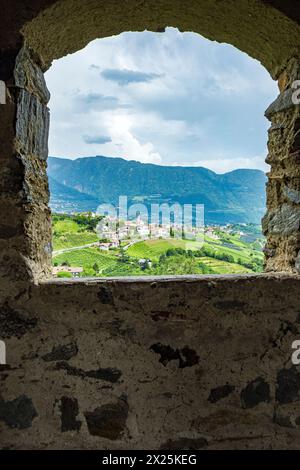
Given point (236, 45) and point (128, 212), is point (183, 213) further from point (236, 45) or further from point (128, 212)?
point (236, 45)

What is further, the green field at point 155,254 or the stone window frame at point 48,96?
the green field at point 155,254

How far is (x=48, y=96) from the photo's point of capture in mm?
1991

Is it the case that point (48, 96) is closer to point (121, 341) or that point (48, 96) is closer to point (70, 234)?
point (70, 234)

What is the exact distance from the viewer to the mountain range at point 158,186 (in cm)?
241

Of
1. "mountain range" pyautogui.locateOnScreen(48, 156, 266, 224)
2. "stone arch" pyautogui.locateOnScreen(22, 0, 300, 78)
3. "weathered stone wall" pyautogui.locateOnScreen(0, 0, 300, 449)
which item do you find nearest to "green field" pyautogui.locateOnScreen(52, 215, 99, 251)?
"mountain range" pyautogui.locateOnScreen(48, 156, 266, 224)

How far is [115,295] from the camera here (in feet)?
5.69

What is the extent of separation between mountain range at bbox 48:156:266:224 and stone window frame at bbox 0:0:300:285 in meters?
0.35

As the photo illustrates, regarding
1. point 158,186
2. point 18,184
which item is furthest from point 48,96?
point 158,186

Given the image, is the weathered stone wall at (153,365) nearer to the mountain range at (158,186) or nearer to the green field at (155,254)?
the green field at (155,254)

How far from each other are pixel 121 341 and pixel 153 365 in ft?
0.61

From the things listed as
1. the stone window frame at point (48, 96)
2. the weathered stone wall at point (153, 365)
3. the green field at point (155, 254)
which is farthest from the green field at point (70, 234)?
A: the weathered stone wall at point (153, 365)

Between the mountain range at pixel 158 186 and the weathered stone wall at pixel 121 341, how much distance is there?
2.09 ft
